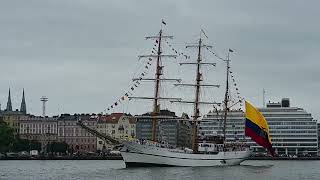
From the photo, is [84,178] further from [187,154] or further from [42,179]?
[187,154]

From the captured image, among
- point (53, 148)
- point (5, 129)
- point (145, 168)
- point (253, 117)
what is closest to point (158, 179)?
point (145, 168)

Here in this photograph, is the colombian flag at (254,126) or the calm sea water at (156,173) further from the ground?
the colombian flag at (254,126)

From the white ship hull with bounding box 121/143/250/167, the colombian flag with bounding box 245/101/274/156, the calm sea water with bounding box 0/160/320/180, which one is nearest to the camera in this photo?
the calm sea water with bounding box 0/160/320/180

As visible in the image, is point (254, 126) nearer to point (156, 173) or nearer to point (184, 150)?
point (184, 150)

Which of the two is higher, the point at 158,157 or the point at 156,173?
the point at 158,157

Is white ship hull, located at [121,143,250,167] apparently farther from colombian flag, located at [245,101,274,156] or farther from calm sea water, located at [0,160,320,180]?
colombian flag, located at [245,101,274,156]

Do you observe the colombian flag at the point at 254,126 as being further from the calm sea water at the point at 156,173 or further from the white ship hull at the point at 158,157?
the calm sea water at the point at 156,173

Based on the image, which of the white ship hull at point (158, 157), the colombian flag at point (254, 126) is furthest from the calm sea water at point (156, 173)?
the colombian flag at point (254, 126)

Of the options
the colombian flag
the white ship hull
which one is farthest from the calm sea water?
the colombian flag

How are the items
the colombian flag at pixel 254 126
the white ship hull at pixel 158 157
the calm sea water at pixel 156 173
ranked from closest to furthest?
the calm sea water at pixel 156 173 < the white ship hull at pixel 158 157 < the colombian flag at pixel 254 126

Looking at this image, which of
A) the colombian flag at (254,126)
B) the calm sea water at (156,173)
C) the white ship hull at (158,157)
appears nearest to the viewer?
the calm sea water at (156,173)

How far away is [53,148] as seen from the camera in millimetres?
186375

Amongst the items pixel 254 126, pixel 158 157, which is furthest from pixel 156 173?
pixel 254 126

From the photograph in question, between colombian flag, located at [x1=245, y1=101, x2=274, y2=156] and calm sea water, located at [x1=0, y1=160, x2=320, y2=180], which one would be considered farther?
colombian flag, located at [x1=245, y1=101, x2=274, y2=156]
